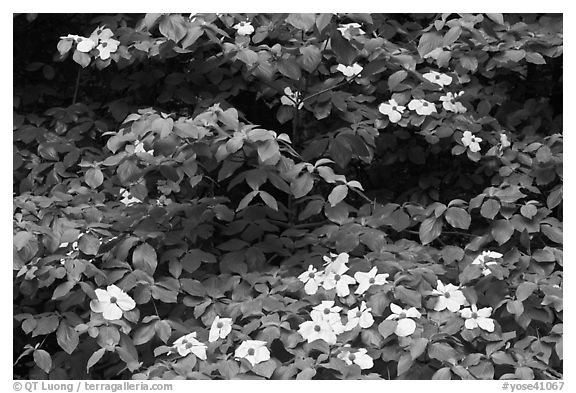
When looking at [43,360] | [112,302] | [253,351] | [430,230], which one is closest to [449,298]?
[430,230]

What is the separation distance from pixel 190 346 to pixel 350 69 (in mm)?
1143

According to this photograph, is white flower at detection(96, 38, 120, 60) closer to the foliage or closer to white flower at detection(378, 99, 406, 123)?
the foliage

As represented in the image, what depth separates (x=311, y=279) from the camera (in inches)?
90.4

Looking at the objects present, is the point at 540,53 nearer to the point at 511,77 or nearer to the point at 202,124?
the point at 511,77

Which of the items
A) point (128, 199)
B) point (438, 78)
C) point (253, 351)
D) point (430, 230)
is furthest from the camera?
point (438, 78)

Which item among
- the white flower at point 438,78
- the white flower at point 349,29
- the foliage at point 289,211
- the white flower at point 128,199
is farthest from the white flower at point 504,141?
the white flower at point 128,199

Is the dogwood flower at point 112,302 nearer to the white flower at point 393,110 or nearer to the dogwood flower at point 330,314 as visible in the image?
the dogwood flower at point 330,314

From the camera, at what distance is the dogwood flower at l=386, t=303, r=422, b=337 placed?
2107mm

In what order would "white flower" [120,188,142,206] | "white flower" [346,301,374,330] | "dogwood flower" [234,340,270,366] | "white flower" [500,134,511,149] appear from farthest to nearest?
1. "white flower" [500,134,511,149]
2. "white flower" [120,188,142,206]
3. "white flower" [346,301,374,330]
4. "dogwood flower" [234,340,270,366]

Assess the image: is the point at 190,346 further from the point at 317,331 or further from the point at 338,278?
the point at 338,278

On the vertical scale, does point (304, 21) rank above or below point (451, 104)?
above

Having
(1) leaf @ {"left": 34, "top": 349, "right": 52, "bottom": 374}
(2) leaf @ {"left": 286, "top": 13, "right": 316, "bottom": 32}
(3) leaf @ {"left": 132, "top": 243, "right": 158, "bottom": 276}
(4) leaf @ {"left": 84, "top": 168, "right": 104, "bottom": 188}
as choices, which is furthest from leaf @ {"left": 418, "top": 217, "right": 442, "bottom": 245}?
(1) leaf @ {"left": 34, "top": 349, "right": 52, "bottom": 374}

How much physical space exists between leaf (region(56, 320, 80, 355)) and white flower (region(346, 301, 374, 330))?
2.51 feet

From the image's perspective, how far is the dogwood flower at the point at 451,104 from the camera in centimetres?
271
